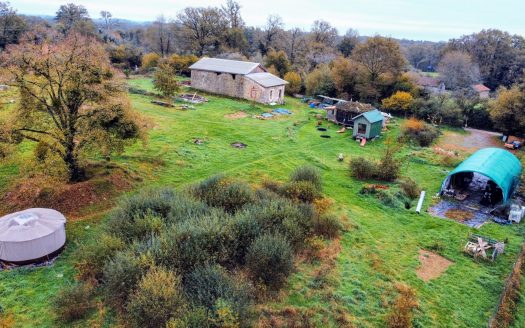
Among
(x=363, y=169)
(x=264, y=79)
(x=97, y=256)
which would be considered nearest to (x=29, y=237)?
(x=97, y=256)

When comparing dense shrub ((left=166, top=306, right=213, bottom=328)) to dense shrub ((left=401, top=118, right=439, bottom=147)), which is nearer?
dense shrub ((left=166, top=306, right=213, bottom=328))

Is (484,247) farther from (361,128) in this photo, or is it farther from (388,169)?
(361,128)

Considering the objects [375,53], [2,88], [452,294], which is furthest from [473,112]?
[2,88]

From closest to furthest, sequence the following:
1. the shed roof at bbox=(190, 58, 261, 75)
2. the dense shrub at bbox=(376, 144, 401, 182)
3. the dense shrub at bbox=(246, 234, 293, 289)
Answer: the dense shrub at bbox=(246, 234, 293, 289) → the dense shrub at bbox=(376, 144, 401, 182) → the shed roof at bbox=(190, 58, 261, 75)

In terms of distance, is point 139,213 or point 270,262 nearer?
point 270,262

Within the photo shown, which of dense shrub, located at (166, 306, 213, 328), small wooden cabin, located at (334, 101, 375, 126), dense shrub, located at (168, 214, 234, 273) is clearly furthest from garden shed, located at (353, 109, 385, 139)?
dense shrub, located at (166, 306, 213, 328)

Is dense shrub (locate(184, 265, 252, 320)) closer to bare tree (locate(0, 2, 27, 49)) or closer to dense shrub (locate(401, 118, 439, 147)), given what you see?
dense shrub (locate(401, 118, 439, 147))

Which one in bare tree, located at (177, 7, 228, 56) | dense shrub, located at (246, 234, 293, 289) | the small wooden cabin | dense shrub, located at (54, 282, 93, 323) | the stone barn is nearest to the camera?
dense shrub, located at (54, 282, 93, 323)

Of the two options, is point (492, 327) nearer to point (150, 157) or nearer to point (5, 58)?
point (150, 157)
